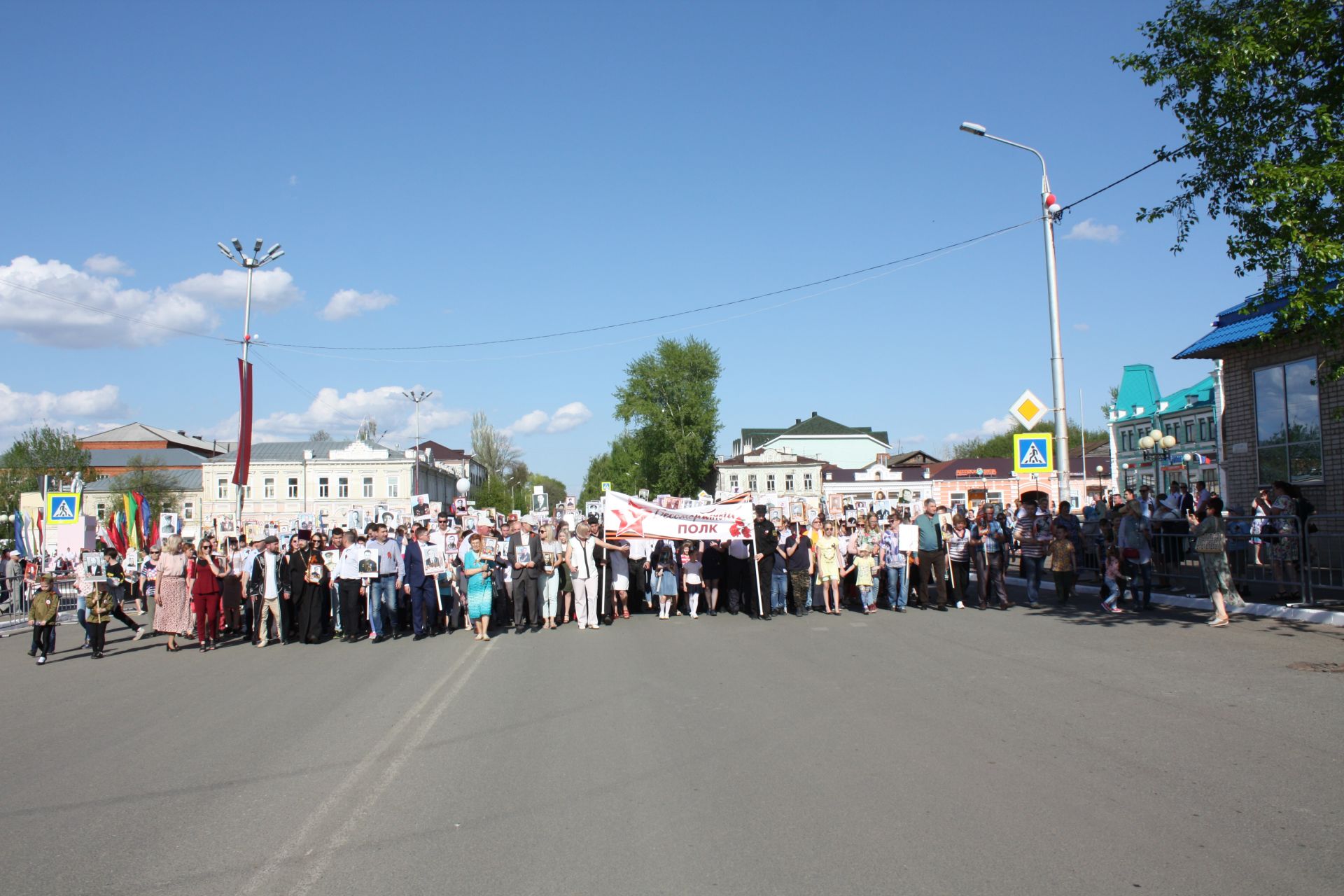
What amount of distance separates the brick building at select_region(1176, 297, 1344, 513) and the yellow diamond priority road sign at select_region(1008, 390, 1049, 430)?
11.8 ft

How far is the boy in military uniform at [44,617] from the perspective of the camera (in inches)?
564

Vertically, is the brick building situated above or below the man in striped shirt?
above

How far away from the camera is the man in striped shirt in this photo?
56.4ft

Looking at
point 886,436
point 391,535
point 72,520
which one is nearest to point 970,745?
point 391,535

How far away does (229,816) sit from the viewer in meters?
5.91

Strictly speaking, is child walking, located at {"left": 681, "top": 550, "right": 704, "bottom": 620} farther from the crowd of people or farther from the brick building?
the brick building

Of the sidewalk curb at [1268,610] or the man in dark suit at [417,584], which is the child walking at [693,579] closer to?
the man in dark suit at [417,584]

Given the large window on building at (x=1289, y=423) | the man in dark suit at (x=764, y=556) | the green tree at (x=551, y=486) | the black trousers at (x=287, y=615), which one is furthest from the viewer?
the green tree at (x=551, y=486)

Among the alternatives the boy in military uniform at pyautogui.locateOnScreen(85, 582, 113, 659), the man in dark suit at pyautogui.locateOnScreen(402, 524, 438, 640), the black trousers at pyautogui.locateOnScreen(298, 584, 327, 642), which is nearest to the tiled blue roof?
the man in dark suit at pyautogui.locateOnScreen(402, 524, 438, 640)

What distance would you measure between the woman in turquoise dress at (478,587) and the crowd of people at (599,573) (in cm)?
2

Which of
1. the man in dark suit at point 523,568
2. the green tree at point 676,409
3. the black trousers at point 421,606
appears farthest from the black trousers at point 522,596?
the green tree at point 676,409

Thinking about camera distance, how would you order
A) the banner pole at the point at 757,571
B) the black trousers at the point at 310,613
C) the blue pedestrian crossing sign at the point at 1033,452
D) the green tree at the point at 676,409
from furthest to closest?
1. the green tree at the point at 676,409
2. the blue pedestrian crossing sign at the point at 1033,452
3. the banner pole at the point at 757,571
4. the black trousers at the point at 310,613

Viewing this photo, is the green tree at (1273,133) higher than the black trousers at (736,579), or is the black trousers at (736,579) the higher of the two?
the green tree at (1273,133)

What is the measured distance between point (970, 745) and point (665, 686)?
3.77 m
